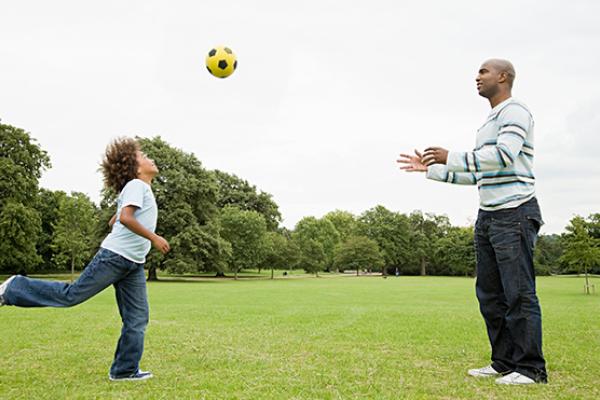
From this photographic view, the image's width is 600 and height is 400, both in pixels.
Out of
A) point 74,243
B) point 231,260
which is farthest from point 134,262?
point 231,260

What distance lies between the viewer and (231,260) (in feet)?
149

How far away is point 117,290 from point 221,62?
233 inches

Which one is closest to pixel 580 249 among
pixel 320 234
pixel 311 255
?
pixel 311 255

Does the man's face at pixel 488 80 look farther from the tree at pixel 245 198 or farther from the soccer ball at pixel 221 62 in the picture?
the tree at pixel 245 198

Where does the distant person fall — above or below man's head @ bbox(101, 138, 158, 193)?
below

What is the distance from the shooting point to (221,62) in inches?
374

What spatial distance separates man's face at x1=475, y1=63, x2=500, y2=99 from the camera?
4.95 meters

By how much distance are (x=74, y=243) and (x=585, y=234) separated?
32.1 metres

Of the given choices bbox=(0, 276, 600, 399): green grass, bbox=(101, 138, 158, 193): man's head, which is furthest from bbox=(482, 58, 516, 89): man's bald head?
bbox=(101, 138, 158, 193): man's head

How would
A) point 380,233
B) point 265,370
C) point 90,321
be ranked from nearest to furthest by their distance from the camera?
1. point 265,370
2. point 90,321
3. point 380,233

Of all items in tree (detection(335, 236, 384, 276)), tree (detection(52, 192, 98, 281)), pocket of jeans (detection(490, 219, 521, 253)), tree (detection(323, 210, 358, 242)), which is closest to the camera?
pocket of jeans (detection(490, 219, 521, 253))

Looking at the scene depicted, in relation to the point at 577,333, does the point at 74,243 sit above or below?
above

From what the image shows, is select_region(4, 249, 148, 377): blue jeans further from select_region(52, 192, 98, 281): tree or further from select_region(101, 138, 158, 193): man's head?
select_region(52, 192, 98, 281): tree

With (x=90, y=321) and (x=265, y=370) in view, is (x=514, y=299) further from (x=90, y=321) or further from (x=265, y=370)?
(x=90, y=321)
